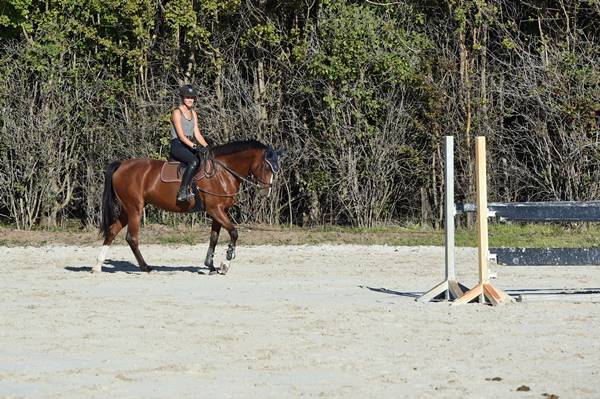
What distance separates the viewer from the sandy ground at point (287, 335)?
9125 mm

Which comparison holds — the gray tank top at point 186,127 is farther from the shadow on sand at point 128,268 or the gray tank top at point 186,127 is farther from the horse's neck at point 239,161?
the shadow on sand at point 128,268

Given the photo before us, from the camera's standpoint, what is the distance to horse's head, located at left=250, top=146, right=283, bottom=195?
17641mm

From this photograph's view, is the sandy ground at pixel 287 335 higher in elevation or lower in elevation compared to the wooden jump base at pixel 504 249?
lower

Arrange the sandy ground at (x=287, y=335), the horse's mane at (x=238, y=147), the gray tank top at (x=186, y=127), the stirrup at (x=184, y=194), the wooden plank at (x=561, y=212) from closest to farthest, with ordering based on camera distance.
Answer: the sandy ground at (x=287, y=335) < the wooden plank at (x=561, y=212) < the gray tank top at (x=186, y=127) < the horse's mane at (x=238, y=147) < the stirrup at (x=184, y=194)

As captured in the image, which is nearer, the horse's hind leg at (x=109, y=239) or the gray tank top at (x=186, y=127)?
the gray tank top at (x=186, y=127)

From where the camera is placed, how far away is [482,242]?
13.4 metres

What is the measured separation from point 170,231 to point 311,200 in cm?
438

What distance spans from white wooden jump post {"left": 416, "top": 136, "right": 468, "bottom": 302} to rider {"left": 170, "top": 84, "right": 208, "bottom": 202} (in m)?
5.03

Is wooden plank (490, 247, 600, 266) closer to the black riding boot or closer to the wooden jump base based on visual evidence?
the wooden jump base

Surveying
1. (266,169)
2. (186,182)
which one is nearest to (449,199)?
(266,169)

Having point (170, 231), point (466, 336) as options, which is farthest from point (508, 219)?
point (170, 231)

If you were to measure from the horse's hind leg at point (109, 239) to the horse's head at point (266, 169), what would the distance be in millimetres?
2259

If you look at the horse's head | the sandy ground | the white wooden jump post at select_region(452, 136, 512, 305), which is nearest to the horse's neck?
the horse's head

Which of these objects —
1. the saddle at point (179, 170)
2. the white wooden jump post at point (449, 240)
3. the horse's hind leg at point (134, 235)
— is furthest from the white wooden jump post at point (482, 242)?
the horse's hind leg at point (134, 235)
